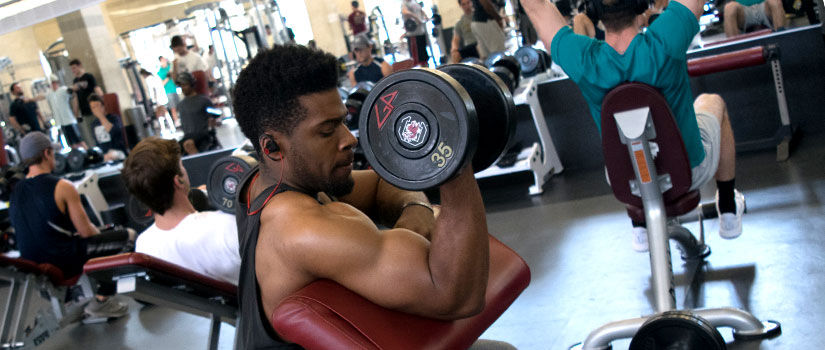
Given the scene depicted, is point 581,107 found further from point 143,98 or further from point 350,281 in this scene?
point 143,98

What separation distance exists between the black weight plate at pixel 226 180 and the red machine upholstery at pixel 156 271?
1.06 ft

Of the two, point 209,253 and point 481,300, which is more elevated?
point 481,300

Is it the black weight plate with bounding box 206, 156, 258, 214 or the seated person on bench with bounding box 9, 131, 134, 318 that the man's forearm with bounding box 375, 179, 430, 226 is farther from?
the seated person on bench with bounding box 9, 131, 134, 318

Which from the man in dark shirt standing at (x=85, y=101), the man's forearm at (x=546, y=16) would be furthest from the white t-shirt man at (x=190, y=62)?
the man's forearm at (x=546, y=16)

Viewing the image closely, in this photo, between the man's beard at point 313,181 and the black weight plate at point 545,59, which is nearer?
the man's beard at point 313,181

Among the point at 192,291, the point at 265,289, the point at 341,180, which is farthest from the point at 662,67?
the point at 192,291

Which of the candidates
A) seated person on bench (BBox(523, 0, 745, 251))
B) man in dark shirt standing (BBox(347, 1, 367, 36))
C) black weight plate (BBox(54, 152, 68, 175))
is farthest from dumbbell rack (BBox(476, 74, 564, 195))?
black weight plate (BBox(54, 152, 68, 175))

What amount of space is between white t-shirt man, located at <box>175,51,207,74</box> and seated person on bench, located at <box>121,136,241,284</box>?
5.24 metres

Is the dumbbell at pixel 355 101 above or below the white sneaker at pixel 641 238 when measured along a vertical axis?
above

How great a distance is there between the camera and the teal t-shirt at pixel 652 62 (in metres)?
2.23

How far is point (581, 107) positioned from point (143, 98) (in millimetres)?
6150

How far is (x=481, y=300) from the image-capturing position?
1.26m

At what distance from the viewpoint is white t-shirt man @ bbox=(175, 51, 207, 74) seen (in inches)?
311

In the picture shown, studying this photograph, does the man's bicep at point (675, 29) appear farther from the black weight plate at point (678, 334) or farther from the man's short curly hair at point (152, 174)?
the man's short curly hair at point (152, 174)
